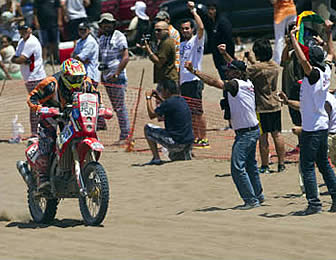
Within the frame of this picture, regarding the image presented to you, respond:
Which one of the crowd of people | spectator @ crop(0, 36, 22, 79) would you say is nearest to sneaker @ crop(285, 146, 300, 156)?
the crowd of people

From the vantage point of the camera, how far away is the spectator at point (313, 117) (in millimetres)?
9969

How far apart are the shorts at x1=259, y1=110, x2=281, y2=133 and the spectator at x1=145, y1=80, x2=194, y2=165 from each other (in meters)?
1.56

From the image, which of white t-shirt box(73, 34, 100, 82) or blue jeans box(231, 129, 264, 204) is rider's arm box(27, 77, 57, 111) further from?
white t-shirt box(73, 34, 100, 82)

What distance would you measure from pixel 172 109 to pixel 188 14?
9.02m

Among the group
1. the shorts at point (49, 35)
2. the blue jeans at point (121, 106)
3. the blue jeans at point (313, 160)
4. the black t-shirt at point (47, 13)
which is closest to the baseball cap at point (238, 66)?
the blue jeans at point (313, 160)

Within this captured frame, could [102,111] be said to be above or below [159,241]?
above

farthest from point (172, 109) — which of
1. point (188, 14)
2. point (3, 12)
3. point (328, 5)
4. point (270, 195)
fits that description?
point (3, 12)

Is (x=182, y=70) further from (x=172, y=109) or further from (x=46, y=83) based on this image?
(x=46, y=83)

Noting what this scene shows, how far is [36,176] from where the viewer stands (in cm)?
1070

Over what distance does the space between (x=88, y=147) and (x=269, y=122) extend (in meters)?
3.88

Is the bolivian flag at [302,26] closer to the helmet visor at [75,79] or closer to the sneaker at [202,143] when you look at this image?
the helmet visor at [75,79]

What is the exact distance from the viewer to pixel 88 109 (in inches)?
388

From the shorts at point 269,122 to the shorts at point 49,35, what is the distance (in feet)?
36.6

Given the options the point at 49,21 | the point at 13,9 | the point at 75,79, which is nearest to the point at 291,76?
the point at 75,79
